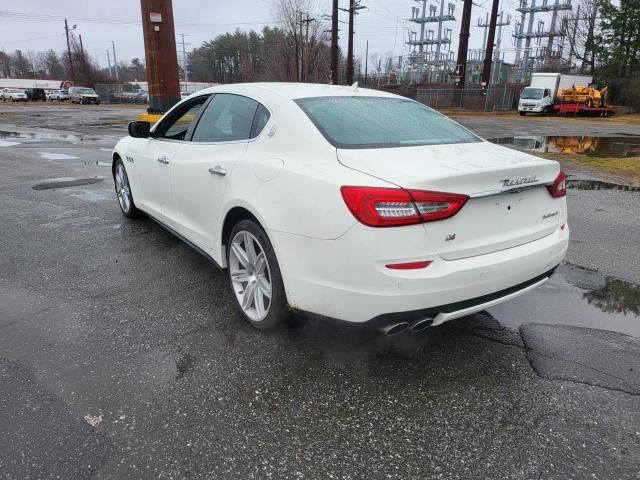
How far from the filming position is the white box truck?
3438 centimetres

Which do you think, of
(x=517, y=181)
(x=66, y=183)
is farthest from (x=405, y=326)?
(x=66, y=183)

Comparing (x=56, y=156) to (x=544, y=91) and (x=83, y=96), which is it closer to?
(x=544, y=91)

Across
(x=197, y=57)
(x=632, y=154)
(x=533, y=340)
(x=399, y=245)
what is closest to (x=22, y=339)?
(x=399, y=245)

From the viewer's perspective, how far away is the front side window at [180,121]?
4309 mm

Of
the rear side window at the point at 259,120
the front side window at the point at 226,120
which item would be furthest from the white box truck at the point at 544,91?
the rear side window at the point at 259,120

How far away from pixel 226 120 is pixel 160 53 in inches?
412

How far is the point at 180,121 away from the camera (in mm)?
4645

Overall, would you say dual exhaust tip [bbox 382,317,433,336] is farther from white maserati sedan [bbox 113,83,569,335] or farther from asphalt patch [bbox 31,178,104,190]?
asphalt patch [bbox 31,178,104,190]

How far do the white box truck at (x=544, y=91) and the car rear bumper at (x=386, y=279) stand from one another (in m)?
35.6

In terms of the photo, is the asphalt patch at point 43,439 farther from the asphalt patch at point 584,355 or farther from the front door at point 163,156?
the asphalt patch at point 584,355

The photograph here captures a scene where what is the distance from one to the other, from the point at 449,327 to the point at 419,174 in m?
1.38

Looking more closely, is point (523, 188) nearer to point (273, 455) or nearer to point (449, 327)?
point (449, 327)

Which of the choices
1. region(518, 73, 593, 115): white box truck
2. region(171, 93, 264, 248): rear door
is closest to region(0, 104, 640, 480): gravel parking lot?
region(171, 93, 264, 248): rear door

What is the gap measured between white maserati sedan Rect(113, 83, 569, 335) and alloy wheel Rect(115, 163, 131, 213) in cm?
217
